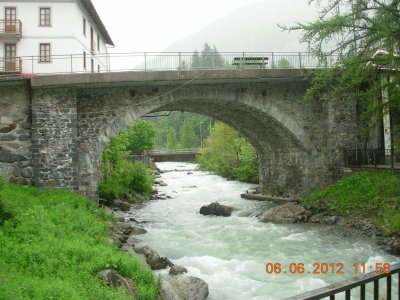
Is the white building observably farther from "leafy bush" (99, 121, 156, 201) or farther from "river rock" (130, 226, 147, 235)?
"river rock" (130, 226, 147, 235)

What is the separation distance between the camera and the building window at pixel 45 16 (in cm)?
2599

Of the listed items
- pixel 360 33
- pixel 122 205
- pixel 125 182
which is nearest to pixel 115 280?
pixel 360 33

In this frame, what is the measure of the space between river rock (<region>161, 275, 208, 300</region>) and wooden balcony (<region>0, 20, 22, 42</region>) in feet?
76.6

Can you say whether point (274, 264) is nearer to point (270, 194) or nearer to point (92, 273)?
point (92, 273)

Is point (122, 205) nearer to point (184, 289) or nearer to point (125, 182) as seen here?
point (125, 182)

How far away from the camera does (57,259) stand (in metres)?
7.23

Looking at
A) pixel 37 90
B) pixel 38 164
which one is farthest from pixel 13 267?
pixel 37 90

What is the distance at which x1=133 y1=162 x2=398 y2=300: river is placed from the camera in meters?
8.70

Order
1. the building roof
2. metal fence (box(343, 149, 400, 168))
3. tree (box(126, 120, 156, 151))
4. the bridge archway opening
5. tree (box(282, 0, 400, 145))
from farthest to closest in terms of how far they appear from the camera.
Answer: tree (box(126, 120, 156, 151)), the building roof, metal fence (box(343, 149, 400, 168)), the bridge archway opening, tree (box(282, 0, 400, 145))

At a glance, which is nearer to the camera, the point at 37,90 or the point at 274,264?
the point at 274,264

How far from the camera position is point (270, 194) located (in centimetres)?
2162

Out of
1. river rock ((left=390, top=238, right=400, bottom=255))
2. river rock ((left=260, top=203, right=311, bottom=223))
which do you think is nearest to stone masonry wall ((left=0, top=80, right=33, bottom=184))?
river rock ((left=260, top=203, right=311, bottom=223))

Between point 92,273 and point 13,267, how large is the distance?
53.3 inches
